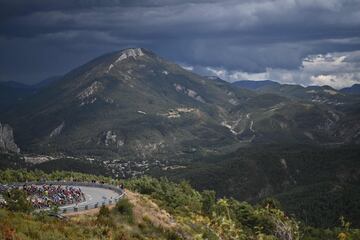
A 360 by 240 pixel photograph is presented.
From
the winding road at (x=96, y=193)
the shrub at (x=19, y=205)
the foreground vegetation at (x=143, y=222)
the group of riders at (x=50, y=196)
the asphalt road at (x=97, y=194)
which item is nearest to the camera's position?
the foreground vegetation at (x=143, y=222)

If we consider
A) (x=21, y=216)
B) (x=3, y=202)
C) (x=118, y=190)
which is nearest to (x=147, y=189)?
(x=118, y=190)

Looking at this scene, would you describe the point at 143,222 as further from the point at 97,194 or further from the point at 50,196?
the point at 97,194

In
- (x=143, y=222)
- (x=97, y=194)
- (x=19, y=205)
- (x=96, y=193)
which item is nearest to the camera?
(x=19, y=205)

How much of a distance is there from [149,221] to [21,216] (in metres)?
24.2

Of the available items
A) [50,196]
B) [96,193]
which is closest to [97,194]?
[96,193]

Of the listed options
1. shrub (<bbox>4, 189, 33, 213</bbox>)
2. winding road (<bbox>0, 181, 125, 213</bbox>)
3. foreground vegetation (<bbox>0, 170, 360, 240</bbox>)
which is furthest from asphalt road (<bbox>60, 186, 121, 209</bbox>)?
shrub (<bbox>4, 189, 33, 213</bbox>)

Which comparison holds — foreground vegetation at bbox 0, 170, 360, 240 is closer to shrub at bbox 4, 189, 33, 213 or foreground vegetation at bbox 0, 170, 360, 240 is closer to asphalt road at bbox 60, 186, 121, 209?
shrub at bbox 4, 189, 33, 213

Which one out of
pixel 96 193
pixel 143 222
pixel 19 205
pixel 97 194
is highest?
pixel 19 205

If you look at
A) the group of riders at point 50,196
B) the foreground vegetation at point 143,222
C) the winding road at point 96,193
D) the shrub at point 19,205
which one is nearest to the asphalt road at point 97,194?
the winding road at point 96,193

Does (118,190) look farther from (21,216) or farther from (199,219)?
(21,216)

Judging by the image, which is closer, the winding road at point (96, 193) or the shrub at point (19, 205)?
the shrub at point (19, 205)

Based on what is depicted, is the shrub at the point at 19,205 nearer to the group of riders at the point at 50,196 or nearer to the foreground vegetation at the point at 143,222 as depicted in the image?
the foreground vegetation at the point at 143,222

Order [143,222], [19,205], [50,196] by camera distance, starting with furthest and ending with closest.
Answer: [50,196] < [143,222] < [19,205]

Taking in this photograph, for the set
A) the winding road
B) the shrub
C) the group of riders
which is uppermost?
the shrub
